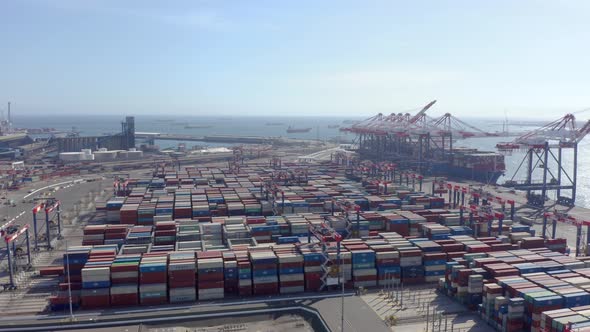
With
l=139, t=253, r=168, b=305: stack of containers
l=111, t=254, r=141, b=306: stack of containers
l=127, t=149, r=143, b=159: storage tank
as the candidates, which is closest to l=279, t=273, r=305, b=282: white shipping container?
l=139, t=253, r=168, b=305: stack of containers

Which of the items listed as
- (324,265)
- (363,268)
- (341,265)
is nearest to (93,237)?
(324,265)

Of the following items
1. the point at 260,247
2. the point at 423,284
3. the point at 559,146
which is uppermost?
the point at 559,146

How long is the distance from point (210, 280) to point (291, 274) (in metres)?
5.58

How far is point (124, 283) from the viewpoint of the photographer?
30.5 metres

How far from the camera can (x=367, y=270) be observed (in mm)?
33500

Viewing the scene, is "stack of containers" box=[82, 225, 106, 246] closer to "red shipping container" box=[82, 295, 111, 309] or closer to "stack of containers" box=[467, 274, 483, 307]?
"red shipping container" box=[82, 295, 111, 309]

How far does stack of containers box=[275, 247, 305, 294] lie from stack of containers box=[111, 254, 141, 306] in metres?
9.63

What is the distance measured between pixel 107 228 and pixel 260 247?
1514cm

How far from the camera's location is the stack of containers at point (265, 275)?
1253 inches

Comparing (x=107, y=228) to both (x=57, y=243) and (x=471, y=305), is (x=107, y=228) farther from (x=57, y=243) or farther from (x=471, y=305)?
(x=471, y=305)

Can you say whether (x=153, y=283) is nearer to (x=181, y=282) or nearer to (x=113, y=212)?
(x=181, y=282)

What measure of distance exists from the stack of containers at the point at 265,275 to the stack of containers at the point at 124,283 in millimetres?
7772

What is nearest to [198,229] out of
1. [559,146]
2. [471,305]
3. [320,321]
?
[320,321]

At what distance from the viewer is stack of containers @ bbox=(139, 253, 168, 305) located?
3023 centimetres
